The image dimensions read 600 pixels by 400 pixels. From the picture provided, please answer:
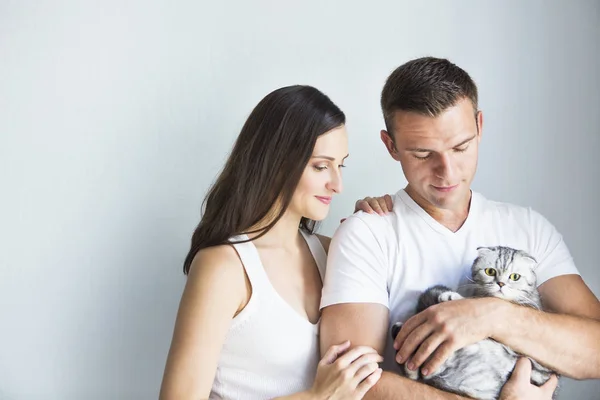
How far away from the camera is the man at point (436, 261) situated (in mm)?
1534

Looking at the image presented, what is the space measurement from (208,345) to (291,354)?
0.24 meters

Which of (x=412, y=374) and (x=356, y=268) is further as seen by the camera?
(x=356, y=268)

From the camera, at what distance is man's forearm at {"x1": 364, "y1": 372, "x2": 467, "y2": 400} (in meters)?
1.51

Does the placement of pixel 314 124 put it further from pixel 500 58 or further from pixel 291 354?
pixel 500 58

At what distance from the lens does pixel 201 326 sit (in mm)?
1561

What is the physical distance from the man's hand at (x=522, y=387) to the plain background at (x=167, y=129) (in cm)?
84

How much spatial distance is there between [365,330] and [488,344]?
0.99ft

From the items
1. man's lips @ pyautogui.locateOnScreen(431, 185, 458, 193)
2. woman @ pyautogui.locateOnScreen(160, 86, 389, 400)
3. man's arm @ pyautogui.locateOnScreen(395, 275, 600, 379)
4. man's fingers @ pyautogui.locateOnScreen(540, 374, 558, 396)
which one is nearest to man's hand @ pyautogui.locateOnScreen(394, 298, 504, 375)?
man's arm @ pyautogui.locateOnScreen(395, 275, 600, 379)

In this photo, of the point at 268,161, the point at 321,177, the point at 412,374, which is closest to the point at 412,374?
the point at 412,374

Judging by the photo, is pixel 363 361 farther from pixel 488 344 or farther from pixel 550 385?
pixel 550 385

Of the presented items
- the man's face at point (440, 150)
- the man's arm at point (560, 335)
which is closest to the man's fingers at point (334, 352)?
the man's arm at point (560, 335)

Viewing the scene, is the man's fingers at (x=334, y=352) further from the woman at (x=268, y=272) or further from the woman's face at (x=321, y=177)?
the woman's face at (x=321, y=177)

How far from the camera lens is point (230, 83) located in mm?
2135

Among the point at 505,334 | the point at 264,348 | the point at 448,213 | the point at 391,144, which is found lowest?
the point at 264,348
